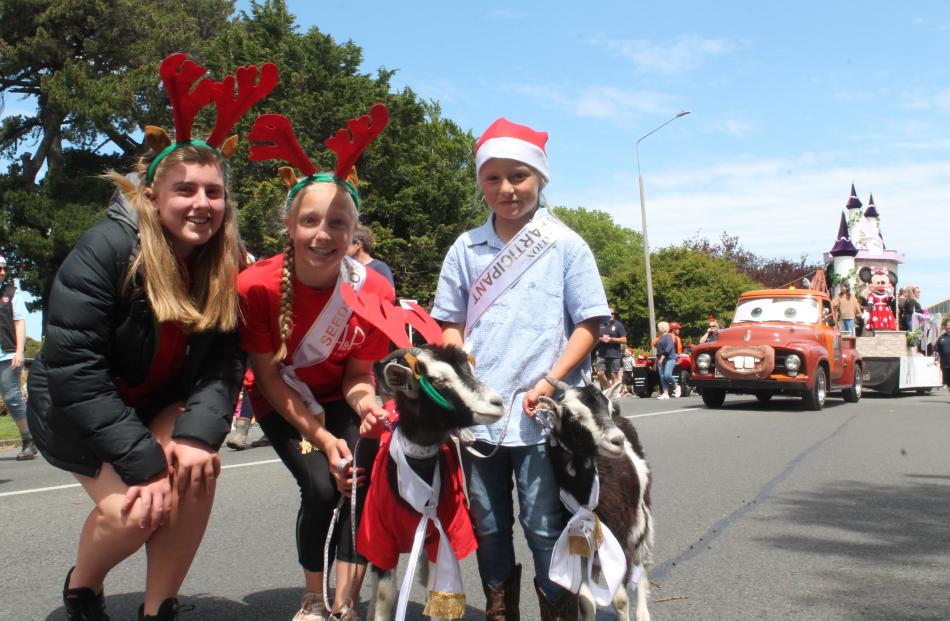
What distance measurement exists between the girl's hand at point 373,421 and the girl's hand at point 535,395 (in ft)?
1.77

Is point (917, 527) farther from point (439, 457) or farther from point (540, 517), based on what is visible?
point (439, 457)

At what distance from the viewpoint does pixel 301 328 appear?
3412mm

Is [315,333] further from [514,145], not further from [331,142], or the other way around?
[514,145]

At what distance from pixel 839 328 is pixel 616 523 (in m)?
15.3

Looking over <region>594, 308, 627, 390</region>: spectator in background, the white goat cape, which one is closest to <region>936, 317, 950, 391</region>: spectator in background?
<region>594, 308, 627, 390</region>: spectator in background

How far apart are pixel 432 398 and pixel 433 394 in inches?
0.8

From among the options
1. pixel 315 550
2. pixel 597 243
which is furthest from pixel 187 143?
pixel 597 243

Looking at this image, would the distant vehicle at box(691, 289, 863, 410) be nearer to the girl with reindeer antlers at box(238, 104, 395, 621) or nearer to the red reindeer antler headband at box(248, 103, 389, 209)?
the girl with reindeer antlers at box(238, 104, 395, 621)

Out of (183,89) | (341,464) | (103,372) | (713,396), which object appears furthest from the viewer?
(713,396)

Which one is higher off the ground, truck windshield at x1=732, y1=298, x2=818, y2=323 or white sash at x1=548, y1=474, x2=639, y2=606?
truck windshield at x1=732, y1=298, x2=818, y2=323

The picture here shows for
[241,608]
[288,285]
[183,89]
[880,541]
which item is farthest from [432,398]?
→ [880,541]

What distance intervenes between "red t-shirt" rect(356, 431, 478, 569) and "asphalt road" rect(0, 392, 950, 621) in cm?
87

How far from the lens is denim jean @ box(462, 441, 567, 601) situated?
10.3ft

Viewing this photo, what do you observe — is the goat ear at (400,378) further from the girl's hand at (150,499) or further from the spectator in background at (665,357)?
the spectator in background at (665,357)
